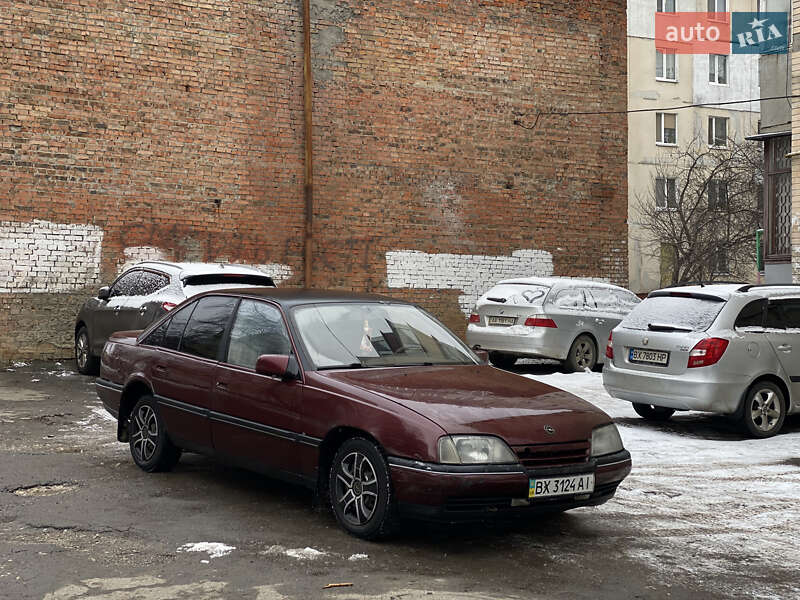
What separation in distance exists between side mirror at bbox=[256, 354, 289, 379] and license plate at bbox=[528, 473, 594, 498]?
1706 mm

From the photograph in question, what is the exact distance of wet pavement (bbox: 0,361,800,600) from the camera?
4832 mm

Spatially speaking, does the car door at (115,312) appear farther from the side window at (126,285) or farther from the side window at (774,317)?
the side window at (774,317)

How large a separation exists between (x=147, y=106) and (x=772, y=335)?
10.9 meters

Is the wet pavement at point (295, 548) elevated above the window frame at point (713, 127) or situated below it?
below

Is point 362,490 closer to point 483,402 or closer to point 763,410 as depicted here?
point 483,402

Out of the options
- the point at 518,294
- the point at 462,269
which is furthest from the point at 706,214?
the point at 518,294

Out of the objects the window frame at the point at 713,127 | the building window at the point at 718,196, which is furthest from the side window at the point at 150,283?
the window frame at the point at 713,127

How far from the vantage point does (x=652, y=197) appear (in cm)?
4159

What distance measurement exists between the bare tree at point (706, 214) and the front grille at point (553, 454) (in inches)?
1028

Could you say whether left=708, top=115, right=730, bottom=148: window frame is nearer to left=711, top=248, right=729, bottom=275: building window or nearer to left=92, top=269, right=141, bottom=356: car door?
left=711, top=248, right=729, bottom=275: building window

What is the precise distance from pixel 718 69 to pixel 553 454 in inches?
1685

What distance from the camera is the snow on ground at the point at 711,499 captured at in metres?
5.52

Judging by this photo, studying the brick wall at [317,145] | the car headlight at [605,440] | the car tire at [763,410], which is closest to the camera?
the car headlight at [605,440]

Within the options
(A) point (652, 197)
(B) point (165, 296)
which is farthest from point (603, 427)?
(A) point (652, 197)
